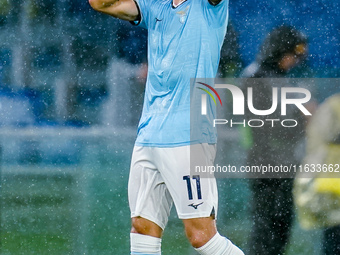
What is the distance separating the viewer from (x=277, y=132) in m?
3.54

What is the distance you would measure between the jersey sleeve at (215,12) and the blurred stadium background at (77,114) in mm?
1505

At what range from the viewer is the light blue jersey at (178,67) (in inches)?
82.4

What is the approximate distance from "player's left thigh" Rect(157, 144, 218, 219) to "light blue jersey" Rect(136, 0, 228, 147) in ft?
0.14

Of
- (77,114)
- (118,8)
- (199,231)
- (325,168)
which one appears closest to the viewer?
(199,231)

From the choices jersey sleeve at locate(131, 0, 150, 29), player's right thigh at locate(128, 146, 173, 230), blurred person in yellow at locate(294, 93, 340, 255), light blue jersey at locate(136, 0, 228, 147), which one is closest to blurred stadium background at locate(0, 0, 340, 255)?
blurred person in yellow at locate(294, 93, 340, 255)

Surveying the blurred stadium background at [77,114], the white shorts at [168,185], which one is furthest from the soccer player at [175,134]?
the blurred stadium background at [77,114]

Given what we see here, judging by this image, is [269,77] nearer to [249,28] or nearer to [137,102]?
[249,28]

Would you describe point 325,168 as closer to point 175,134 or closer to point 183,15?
point 175,134

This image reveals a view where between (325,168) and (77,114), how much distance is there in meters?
2.23

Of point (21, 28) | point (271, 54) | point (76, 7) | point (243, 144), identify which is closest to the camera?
point (243, 144)

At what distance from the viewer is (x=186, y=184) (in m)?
2.07

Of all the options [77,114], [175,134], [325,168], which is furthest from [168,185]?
[77,114]

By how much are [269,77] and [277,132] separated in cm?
33

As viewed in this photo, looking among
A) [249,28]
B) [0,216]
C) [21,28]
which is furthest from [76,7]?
[0,216]
